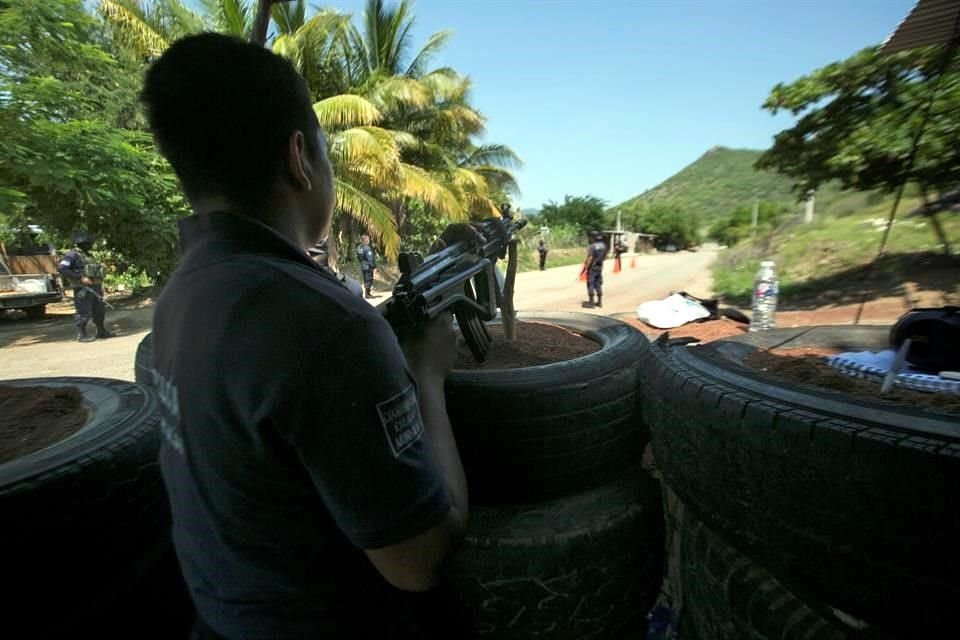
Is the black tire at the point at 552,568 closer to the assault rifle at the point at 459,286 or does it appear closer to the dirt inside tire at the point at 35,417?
the assault rifle at the point at 459,286

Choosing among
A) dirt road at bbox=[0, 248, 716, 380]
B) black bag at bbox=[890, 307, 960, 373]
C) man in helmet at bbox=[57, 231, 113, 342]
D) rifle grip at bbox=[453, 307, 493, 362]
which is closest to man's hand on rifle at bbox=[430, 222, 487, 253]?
rifle grip at bbox=[453, 307, 493, 362]

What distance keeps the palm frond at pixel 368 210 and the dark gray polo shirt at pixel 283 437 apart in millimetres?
13076

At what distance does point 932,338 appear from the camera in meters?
1.27

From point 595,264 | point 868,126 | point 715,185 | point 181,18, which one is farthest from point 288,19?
point 715,185

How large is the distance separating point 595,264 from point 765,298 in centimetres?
508

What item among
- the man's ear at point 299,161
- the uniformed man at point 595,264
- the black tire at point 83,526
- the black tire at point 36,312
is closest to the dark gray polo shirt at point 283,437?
the man's ear at point 299,161

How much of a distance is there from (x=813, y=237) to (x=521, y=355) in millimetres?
10723

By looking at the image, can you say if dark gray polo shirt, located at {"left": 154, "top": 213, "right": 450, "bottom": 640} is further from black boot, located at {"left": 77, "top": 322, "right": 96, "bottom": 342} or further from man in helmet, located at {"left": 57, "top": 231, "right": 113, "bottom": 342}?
black boot, located at {"left": 77, "top": 322, "right": 96, "bottom": 342}

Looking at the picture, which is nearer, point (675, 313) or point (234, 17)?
point (675, 313)

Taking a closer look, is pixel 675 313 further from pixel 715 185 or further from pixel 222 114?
pixel 715 185

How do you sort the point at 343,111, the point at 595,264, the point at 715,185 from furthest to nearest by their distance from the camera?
the point at 715,185
the point at 343,111
the point at 595,264

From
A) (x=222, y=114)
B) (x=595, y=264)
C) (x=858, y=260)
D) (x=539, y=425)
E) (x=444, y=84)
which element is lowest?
(x=858, y=260)

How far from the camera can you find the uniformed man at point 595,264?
9.56 m

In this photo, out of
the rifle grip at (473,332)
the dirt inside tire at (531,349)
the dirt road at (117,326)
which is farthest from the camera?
the dirt road at (117,326)
